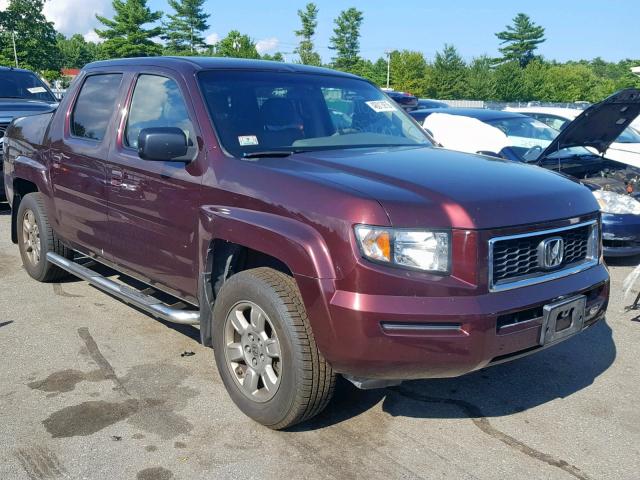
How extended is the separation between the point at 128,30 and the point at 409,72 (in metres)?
31.0

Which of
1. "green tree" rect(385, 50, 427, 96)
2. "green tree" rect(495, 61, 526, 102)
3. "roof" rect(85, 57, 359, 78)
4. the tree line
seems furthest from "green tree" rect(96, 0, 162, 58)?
"roof" rect(85, 57, 359, 78)

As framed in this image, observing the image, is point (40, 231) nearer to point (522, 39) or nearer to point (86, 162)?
point (86, 162)

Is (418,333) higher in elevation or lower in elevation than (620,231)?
higher

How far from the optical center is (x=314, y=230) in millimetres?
3100

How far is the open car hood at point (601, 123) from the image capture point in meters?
6.57

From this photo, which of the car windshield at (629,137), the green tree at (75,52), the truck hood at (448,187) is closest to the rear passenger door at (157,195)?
the truck hood at (448,187)

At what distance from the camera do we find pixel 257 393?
3.54m

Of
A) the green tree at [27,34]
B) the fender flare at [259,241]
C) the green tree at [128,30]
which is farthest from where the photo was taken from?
the green tree at [128,30]

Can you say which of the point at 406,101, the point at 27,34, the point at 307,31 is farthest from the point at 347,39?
the point at 406,101

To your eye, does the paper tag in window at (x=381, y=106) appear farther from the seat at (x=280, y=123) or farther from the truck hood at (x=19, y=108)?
the truck hood at (x=19, y=108)

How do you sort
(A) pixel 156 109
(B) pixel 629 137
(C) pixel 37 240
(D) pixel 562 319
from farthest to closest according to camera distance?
(B) pixel 629 137 → (C) pixel 37 240 → (A) pixel 156 109 → (D) pixel 562 319

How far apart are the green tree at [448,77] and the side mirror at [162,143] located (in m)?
73.0

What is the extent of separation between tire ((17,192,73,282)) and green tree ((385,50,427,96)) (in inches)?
2804

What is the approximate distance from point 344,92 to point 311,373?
2.29 meters
